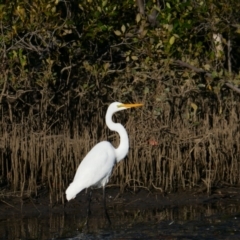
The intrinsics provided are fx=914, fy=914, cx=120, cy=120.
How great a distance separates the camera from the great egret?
875 centimetres

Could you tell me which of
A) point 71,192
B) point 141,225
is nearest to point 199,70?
Answer: point 71,192

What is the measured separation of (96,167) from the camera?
352 inches

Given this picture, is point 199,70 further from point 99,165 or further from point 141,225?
point 141,225

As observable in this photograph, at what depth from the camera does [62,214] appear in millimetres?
9023

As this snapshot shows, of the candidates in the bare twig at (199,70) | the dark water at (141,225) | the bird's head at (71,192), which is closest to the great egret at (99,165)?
the bird's head at (71,192)

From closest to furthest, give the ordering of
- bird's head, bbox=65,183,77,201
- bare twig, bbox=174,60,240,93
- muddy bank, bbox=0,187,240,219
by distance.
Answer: bird's head, bbox=65,183,77,201
muddy bank, bbox=0,187,240,219
bare twig, bbox=174,60,240,93

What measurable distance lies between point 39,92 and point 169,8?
70.8 inches

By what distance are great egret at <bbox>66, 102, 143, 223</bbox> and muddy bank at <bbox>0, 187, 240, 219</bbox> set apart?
0.31m

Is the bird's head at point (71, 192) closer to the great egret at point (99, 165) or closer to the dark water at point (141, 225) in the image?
the great egret at point (99, 165)

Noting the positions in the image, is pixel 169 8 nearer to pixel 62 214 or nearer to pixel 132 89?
pixel 132 89

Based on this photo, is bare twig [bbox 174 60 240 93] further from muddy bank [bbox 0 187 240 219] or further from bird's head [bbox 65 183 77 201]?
bird's head [bbox 65 183 77 201]

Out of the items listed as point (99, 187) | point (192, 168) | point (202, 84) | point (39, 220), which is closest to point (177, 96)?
point (202, 84)

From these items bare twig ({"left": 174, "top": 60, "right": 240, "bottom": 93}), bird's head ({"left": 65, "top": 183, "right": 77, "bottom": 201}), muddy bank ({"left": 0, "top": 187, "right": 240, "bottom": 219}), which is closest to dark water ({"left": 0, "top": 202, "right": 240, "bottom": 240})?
muddy bank ({"left": 0, "top": 187, "right": 240, "bottom": 219})

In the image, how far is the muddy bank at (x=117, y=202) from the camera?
9114mm
